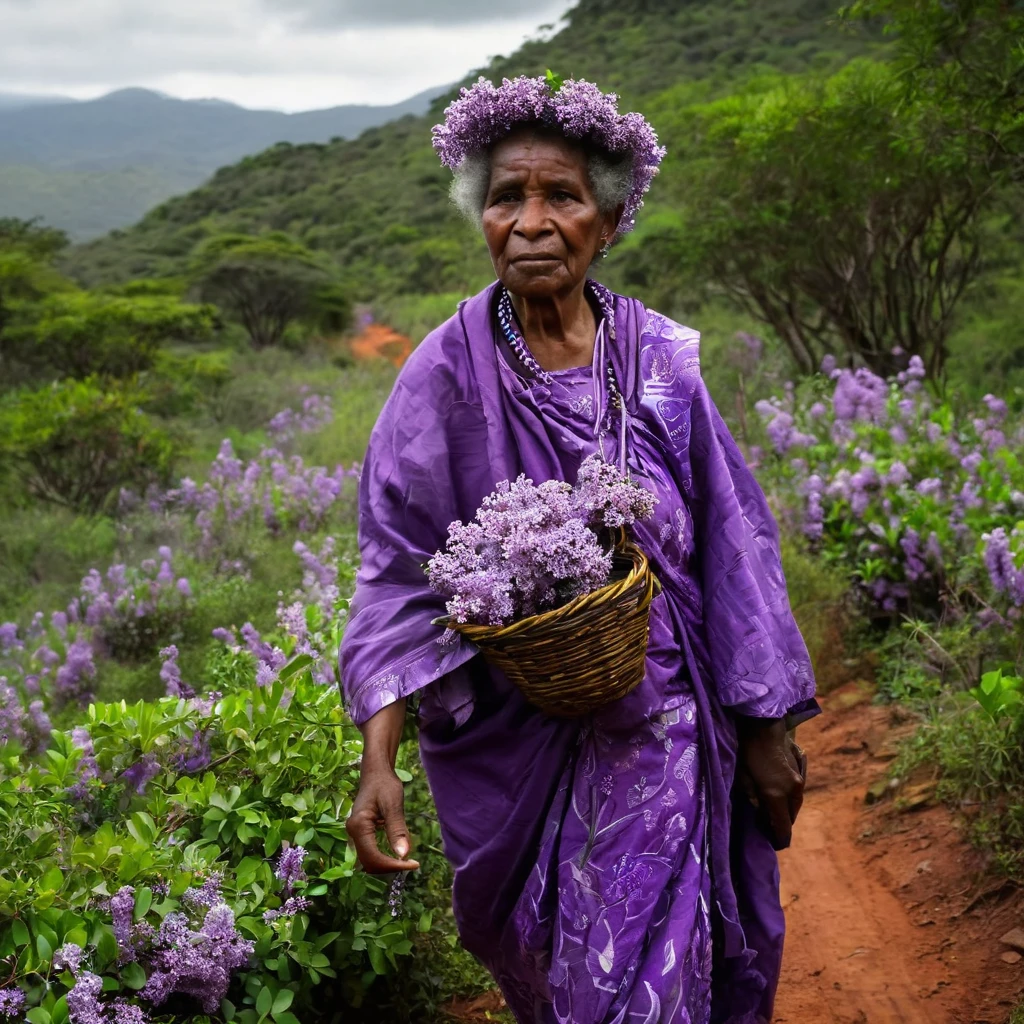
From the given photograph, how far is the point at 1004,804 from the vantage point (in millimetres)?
4023

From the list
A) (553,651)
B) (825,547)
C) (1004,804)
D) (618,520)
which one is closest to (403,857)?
(553,651)

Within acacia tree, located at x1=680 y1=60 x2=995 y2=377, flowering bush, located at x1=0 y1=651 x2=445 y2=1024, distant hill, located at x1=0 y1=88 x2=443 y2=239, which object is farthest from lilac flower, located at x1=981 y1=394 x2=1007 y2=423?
distant hill, located at x1=0 y1=88 x2=443 y2=239

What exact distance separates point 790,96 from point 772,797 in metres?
8.95

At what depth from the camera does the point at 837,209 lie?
401 inches

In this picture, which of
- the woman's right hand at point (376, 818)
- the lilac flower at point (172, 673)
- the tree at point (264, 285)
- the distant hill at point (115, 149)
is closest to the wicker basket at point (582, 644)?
the woman's right hand at point (376, 818)

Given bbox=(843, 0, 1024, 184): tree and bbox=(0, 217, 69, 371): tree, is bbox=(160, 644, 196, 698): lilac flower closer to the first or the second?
bbox=(843, 0, 1024, 184): tree

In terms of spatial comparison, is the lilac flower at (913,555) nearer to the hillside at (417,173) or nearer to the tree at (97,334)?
the tree at (97,334)

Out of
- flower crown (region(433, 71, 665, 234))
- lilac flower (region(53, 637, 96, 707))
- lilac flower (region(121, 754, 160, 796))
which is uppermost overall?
flower crown (region(433, 71, 665, 234))

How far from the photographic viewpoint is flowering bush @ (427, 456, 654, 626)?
6.85 feet

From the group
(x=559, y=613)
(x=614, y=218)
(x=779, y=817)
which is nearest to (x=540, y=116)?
(x=614, y=218)

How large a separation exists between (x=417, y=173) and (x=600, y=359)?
40.6 metres

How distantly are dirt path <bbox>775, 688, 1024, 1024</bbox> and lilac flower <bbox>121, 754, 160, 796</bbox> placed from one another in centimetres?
187

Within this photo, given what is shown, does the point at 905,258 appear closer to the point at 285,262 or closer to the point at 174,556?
the point at 174,556

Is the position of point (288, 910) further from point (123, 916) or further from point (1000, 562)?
point (1000, 562)
